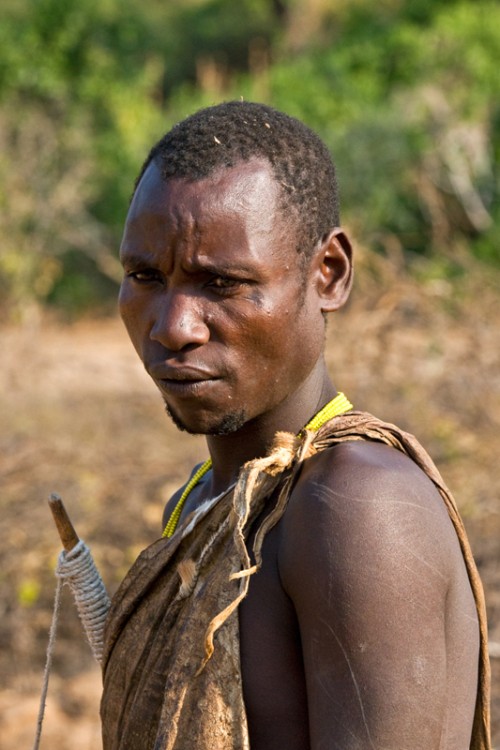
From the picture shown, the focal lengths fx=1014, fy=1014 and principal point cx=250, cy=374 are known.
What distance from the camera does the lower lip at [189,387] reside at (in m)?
1.47

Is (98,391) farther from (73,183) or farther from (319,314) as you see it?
(319,314)

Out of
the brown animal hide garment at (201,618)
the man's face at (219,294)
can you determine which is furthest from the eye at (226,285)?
the brown animal hide garment at (201,618)

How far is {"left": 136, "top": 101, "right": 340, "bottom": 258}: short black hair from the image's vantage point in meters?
1.47

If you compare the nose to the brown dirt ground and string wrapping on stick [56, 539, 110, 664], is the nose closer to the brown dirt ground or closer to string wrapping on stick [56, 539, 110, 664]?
string wrapping on stick [56, 539, 110, 664]

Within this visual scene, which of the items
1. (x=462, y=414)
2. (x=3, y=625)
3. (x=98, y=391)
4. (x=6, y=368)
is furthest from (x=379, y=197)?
(x=3, y=625)

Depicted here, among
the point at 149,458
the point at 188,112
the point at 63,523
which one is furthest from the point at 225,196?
the point at 188,112

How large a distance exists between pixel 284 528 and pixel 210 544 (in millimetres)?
156

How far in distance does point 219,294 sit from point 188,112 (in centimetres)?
1276

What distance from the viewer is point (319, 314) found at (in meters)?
1.56

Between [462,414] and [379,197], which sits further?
[379,197]

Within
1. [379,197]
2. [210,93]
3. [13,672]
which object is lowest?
[13,672]

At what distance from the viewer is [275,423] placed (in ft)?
5.18

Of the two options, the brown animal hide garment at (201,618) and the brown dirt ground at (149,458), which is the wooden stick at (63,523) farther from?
the brown dirt ground at (149,458)

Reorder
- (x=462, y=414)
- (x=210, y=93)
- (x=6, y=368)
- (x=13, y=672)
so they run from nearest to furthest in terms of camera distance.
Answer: (x=13, y=672) < (x=462, y=414) < (x=6, y=368) < (x=210, y=93)
